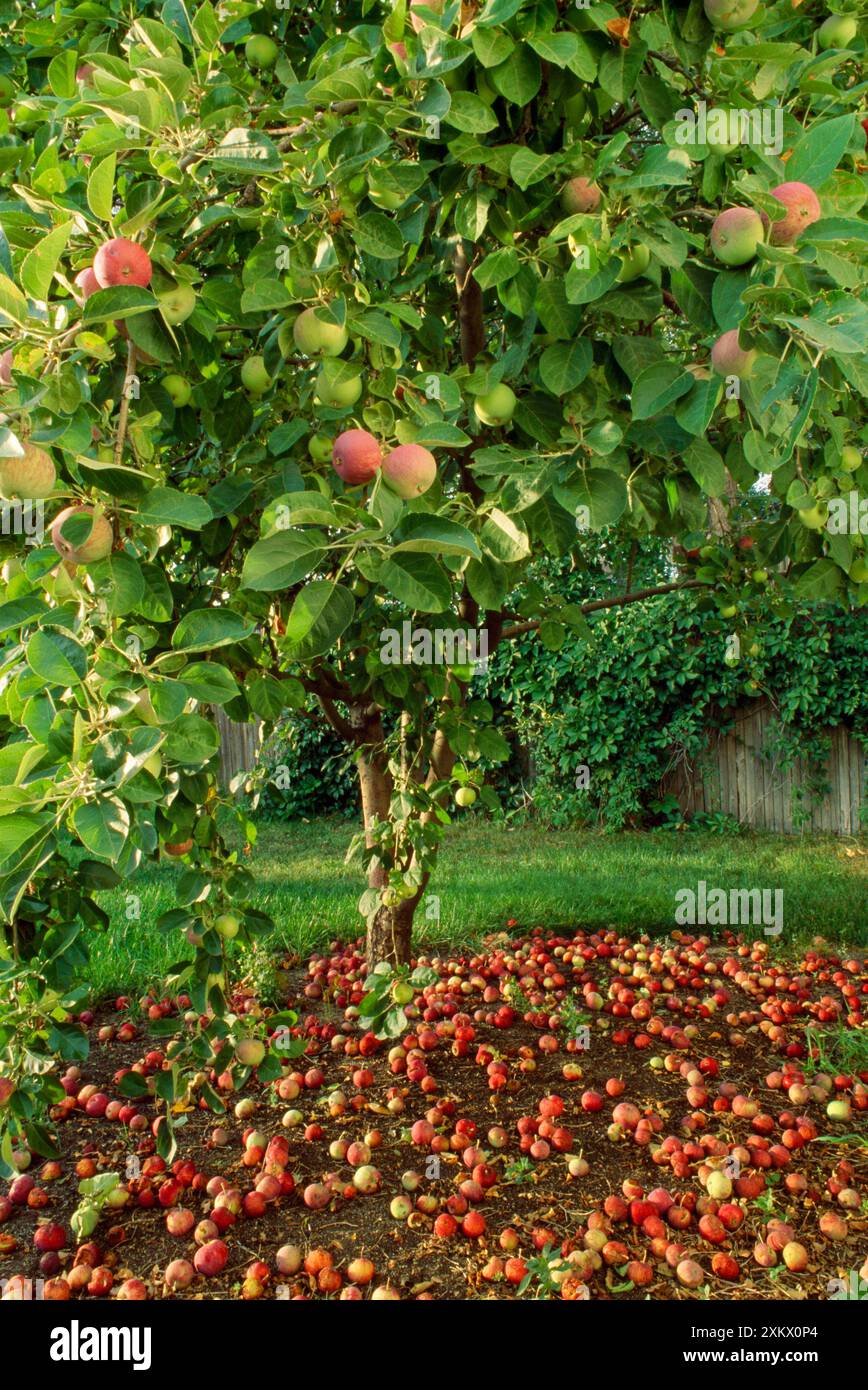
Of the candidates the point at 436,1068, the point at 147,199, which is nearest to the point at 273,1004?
the point at 436,1068

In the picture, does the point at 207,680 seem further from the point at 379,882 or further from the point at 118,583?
the point at 379,882

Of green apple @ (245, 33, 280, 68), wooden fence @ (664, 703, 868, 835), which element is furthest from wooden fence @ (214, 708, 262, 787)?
green apple @ (245, 33, 280, 68)

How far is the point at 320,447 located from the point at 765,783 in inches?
287

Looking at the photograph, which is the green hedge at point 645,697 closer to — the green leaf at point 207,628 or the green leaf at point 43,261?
the green leaf at point 207,628

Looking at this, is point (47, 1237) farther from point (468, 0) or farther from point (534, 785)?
point (534, 785)

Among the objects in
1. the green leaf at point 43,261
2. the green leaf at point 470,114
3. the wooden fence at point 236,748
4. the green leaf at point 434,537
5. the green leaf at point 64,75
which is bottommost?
the wooden fence at point 236,748

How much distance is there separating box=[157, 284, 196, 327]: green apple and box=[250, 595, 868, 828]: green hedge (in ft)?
20.5

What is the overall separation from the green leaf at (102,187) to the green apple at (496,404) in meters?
0.66

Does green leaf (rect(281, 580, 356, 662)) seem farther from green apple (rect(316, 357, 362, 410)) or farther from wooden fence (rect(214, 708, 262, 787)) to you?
wooden fence (rect(214, 708, 262, 787))

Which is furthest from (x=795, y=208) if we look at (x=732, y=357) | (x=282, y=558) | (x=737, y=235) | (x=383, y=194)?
(x=282, y=558)

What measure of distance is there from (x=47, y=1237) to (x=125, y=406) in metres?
2.09

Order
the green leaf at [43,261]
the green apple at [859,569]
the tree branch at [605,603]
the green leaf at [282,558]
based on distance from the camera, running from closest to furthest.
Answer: the green leaf at [43,261] < the green leaf at [282,558] < the green apple at [859,569] < the tree branch at [605,603]

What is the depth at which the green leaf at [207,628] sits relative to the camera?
1261 mm

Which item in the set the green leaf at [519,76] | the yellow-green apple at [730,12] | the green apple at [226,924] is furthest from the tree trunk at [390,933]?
the yellow-green apple at [730,12]
